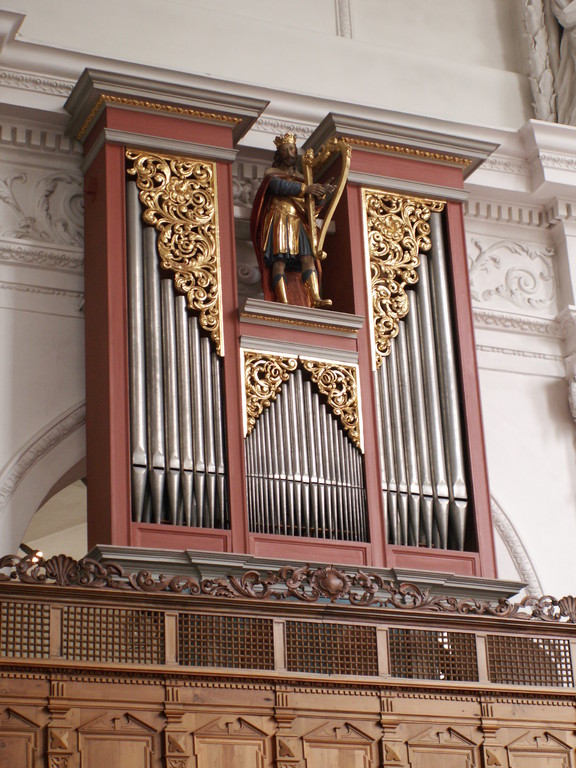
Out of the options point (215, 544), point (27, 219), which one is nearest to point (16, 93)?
point (27, 219)

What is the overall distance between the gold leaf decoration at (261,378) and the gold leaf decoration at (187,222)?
230 millimetres

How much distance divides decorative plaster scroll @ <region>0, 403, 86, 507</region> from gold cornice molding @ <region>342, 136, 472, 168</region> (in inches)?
104

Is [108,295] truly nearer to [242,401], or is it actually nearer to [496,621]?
[242,401]

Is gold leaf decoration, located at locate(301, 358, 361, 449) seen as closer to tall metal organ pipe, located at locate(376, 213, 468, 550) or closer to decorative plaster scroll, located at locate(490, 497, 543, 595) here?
tall metal organ pipe, located at locate(376, 213, 468, 550)

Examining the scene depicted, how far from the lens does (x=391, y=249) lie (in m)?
10.5

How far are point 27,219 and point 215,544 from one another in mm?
2630

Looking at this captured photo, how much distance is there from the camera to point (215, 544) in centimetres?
910

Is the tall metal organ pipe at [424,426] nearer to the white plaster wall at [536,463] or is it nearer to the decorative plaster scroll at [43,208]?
the white plaster wall at [536,463]

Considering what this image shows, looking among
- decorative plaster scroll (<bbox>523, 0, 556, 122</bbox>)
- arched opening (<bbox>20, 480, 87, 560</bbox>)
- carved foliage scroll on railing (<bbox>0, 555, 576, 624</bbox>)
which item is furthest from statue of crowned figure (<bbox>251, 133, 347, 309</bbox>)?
arched opening (<bbox>20, 480, 87, 560</bbox>)

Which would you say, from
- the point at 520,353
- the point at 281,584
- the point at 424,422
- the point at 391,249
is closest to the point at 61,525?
the point at 520,353

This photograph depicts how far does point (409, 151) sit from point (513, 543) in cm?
282

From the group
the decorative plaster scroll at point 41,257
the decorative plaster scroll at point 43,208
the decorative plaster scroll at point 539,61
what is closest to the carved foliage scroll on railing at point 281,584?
the decorative plaster scroll at point 41,257

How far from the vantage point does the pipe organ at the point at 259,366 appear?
365 inches

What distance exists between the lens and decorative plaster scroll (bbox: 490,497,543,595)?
1071cm
